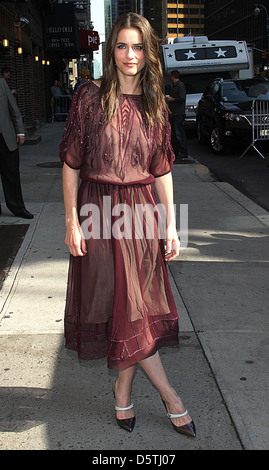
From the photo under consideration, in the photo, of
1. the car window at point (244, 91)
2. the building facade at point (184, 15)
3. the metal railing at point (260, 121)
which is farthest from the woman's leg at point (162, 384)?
the building facade at point (184, 15)

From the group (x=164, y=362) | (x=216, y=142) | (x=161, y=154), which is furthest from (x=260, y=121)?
(x=161, y=154)

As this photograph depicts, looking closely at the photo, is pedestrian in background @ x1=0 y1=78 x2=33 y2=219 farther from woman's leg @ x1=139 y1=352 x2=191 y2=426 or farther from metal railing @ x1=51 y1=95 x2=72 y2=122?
metal railing @ x1=51 y1=95 x2=72 y2=122

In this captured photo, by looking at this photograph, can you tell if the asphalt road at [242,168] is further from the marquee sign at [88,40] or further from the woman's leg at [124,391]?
the marquee sign at [88,40]

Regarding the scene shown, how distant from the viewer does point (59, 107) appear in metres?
27.5

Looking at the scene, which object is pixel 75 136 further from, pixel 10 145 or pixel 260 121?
pixel 260 121

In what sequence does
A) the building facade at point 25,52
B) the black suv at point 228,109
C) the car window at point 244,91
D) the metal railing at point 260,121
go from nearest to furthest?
1. the metal railing at point 260,121
2. the black suv at point 228,109
3. the car window at point 244,91
4. the building facade at point 25,52

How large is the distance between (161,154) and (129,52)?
485 millimetres

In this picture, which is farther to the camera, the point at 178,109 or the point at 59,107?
the point at 59,107

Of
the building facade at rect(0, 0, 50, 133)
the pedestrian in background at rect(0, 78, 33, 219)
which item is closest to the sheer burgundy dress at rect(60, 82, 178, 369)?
the pedestrian in background at rect(0, 78, 33, 219)

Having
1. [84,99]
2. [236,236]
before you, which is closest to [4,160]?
[236,236]

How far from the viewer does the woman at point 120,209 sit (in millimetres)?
2682

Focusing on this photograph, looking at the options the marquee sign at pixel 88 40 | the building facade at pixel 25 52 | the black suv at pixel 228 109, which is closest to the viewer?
the black suv at pixel 228 109

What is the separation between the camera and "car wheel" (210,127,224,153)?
1434 centimetres

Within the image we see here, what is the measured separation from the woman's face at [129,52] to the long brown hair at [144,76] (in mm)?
18
